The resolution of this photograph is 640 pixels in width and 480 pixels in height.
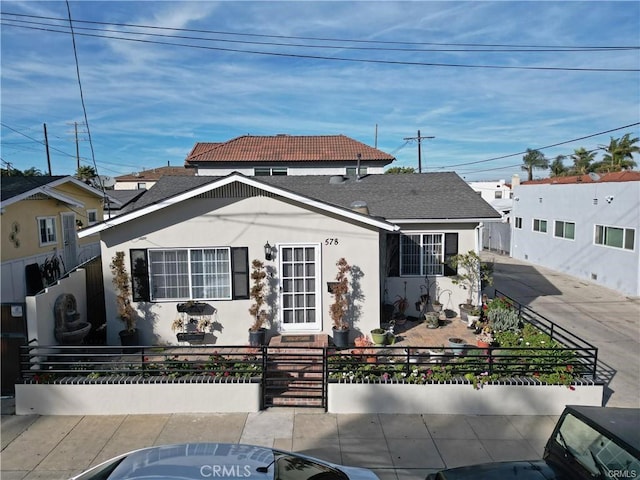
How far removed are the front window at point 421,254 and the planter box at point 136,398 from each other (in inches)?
258

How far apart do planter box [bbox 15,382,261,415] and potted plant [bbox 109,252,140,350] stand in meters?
2.44

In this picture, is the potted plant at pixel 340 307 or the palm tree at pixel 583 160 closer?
the potted plant at pixel 340 307

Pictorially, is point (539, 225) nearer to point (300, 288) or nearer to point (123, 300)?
point (300, 288)

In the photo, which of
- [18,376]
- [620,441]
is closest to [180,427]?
[18,376]

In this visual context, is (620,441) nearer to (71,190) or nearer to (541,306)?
(541,306)

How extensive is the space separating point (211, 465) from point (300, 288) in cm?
665

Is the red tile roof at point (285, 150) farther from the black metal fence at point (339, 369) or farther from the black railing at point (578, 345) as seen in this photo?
the black metal fence at point (339, 369)

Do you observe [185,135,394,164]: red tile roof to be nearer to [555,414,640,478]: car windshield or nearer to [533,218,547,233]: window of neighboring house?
[533,218,547,233]: window of neighboring house

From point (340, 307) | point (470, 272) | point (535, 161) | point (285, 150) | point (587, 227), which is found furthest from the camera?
point (535, 161)

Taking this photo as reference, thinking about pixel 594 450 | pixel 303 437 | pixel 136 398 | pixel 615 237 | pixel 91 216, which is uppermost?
pixel 91 216

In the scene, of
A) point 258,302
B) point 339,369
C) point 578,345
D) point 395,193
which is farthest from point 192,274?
point 578,345

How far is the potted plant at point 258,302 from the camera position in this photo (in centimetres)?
977

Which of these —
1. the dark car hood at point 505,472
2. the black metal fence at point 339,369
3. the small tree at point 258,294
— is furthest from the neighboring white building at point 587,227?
the dark car hood at point 505,472

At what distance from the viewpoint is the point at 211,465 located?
3.72 m
